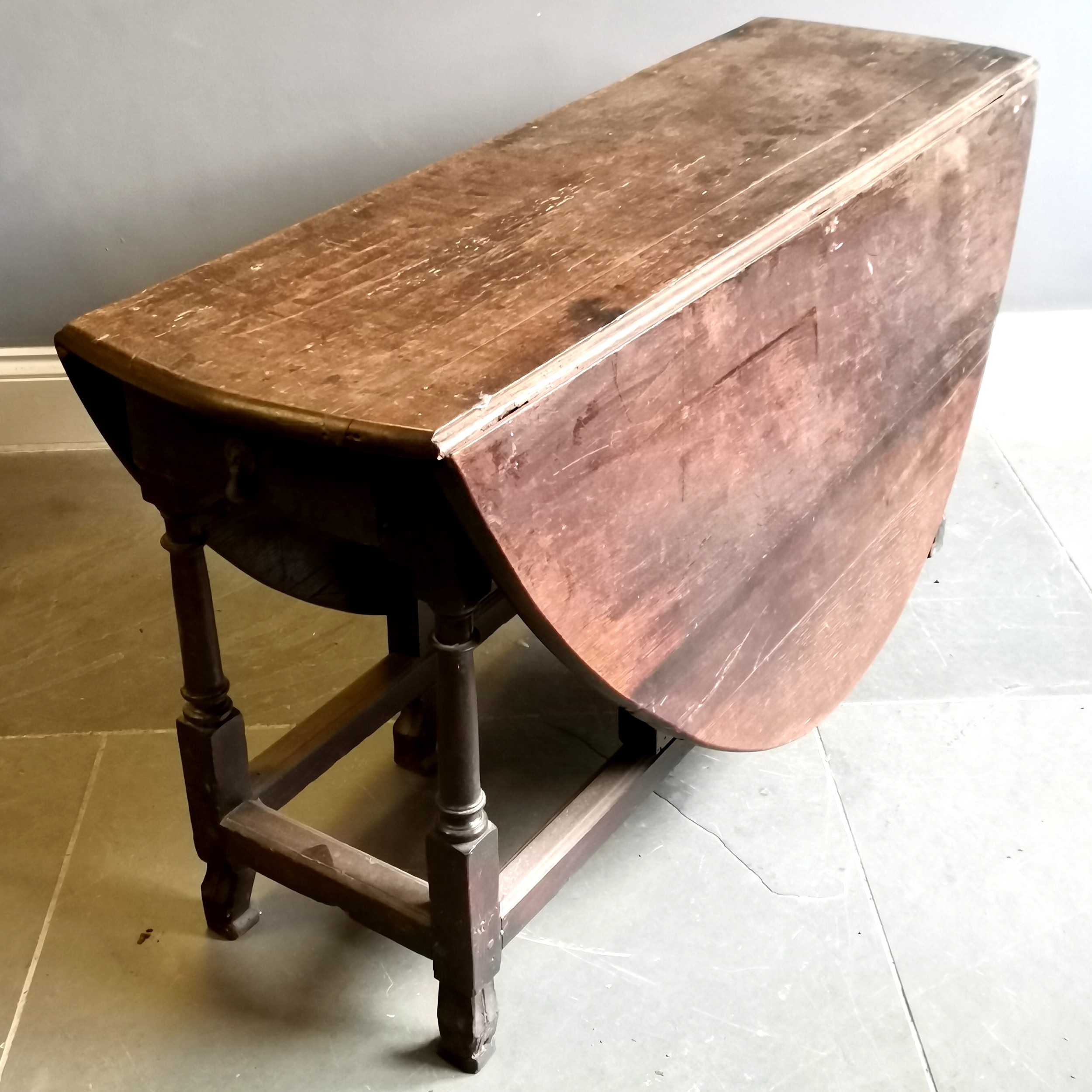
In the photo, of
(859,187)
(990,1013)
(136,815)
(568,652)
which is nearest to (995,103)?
(859,187)

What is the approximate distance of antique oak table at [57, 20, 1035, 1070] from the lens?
114 cm

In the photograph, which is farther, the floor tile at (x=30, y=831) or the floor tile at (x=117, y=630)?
the floor tile at (x=117, y=630)

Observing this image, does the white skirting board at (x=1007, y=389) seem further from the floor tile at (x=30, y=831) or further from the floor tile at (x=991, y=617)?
the floor tile at (x=30, y=831)

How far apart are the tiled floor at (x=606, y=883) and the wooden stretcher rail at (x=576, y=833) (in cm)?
12

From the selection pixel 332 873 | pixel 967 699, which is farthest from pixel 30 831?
pixel 967 699

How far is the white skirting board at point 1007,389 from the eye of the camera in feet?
8.72

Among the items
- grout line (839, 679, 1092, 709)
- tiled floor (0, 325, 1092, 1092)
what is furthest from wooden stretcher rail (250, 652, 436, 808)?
grout line (839, 679, 1092, 709)

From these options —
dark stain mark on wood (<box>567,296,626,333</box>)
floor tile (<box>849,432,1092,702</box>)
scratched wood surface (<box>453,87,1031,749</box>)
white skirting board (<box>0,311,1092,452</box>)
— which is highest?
dark stain mark on wood (<box>567,296,626,333</box>)

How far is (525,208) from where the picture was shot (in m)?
1.48

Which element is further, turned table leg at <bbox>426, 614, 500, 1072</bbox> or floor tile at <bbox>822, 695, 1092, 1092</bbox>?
floor tile at <bbox>822, 695, 1092, 1092</bbox>

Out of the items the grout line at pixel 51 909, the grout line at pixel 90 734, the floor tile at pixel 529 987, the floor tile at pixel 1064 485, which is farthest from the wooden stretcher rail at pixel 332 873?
the floor tile at pixel 1064 485

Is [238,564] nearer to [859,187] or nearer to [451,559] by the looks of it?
[451,559]

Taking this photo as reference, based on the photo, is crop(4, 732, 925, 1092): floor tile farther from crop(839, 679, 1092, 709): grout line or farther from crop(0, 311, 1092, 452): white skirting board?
crop(0, 311, 1092, 452): white skirting board

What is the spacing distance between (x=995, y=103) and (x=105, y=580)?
1.68m
